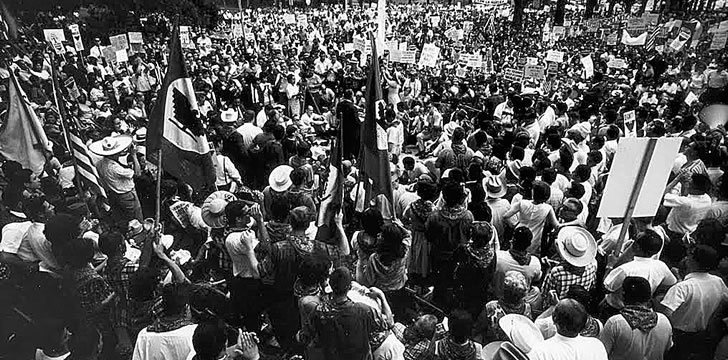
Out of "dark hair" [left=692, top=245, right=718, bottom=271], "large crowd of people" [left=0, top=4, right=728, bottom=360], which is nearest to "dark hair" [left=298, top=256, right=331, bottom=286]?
"large crowd of people" [left=0, top=4, right=728, bottom=360]

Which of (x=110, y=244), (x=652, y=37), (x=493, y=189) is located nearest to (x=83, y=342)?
(x=110, y=244)

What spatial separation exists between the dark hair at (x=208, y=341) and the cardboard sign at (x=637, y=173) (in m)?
3.00

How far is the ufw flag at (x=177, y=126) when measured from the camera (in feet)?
14.9

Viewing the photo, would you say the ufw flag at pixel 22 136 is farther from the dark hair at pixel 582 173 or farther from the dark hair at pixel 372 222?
the dark hair at pixel 582 173

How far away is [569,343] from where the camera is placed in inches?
108

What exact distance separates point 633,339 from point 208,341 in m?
2.53

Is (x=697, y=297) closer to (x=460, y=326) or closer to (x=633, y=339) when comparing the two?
(x=633, y=339)

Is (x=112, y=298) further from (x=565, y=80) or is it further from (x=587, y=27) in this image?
(x=587, y=27)

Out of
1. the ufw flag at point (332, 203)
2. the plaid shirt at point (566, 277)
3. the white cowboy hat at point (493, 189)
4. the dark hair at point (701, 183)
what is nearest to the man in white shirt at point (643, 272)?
the plaid shirt at point (566, 277)

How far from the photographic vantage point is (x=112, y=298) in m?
3.76

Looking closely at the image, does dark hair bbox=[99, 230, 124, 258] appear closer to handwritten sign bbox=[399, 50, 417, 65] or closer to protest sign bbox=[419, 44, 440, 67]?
protest sign bbox=[419, 44, 440, 67]

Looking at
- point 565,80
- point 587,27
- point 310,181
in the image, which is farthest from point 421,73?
point 587,27

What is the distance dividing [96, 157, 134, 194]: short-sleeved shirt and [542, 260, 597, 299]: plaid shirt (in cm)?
470

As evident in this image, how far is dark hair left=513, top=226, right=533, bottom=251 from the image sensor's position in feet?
12.4
